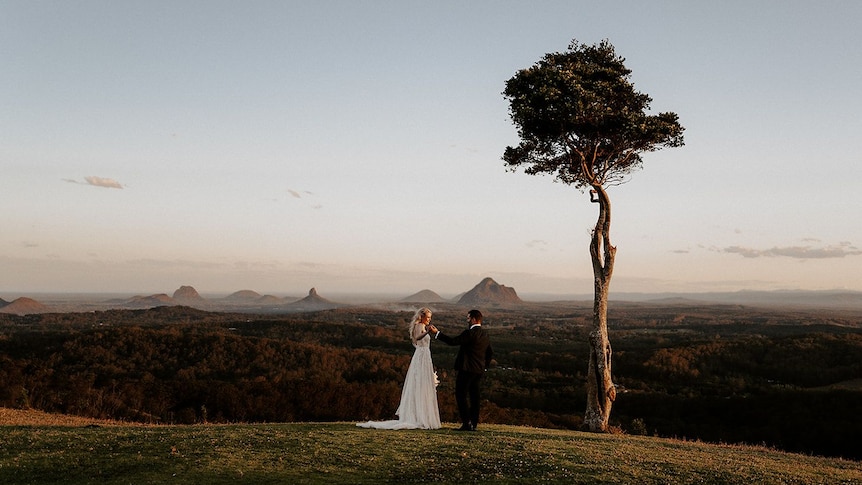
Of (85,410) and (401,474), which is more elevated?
(401,474)

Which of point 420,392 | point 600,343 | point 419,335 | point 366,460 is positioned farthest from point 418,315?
point 600,343

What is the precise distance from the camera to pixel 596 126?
79.4 feet

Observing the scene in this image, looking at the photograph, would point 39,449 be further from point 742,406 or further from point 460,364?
point 742,406

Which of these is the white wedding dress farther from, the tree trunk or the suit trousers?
the tree trunk

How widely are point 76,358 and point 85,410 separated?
3385cm

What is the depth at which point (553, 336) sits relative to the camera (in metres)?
137

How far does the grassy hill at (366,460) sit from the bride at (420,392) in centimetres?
76

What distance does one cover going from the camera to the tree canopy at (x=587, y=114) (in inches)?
913

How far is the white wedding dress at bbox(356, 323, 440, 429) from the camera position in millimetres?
16547

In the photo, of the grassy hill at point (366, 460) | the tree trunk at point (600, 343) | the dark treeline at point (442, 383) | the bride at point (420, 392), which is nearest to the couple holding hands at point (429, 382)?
the bride at point (420, 392)

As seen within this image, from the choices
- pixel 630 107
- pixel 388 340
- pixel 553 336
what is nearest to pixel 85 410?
pixel 630 107

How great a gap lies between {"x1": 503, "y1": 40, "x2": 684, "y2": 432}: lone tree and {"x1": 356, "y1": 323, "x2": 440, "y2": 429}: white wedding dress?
8.47 metres

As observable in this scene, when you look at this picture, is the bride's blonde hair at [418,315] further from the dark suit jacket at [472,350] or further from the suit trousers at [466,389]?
the suit trousers at [466,389]

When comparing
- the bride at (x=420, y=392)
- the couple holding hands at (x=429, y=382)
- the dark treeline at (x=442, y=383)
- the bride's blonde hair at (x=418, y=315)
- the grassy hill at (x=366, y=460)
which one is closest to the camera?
the grassy hill at (x=366, y=460)
